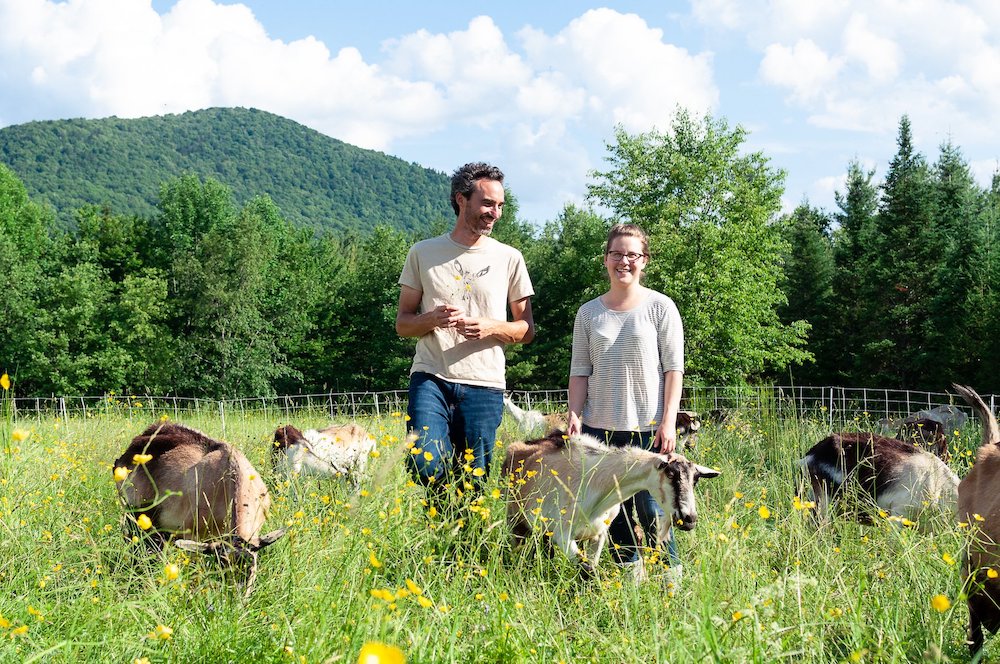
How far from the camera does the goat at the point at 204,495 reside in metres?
3.91

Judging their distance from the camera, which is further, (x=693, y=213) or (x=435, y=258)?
(x=693, y=213)

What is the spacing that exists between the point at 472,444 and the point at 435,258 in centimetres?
107

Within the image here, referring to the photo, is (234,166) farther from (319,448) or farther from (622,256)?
(622,256)

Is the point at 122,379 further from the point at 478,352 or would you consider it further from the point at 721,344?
the point at 478,352

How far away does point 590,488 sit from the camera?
4238mm

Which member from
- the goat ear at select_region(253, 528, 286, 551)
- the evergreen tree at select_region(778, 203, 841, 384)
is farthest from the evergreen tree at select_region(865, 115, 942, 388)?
the goat ear at select_region(253, 528, 286, 551)

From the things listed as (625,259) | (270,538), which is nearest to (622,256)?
(625,259)

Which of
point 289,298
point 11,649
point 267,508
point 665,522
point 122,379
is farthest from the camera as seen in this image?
point 289,298

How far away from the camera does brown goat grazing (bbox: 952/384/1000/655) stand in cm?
336

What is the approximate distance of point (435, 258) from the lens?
4816mm

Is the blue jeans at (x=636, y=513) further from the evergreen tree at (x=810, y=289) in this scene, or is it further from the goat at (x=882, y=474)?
the evergreen tree at (x=810, y=289)

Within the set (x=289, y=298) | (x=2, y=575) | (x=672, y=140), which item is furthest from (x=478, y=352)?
(x=289, y=298)

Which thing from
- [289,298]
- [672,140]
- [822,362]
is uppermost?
[672,140]

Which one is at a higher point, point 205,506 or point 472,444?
point 472,444
